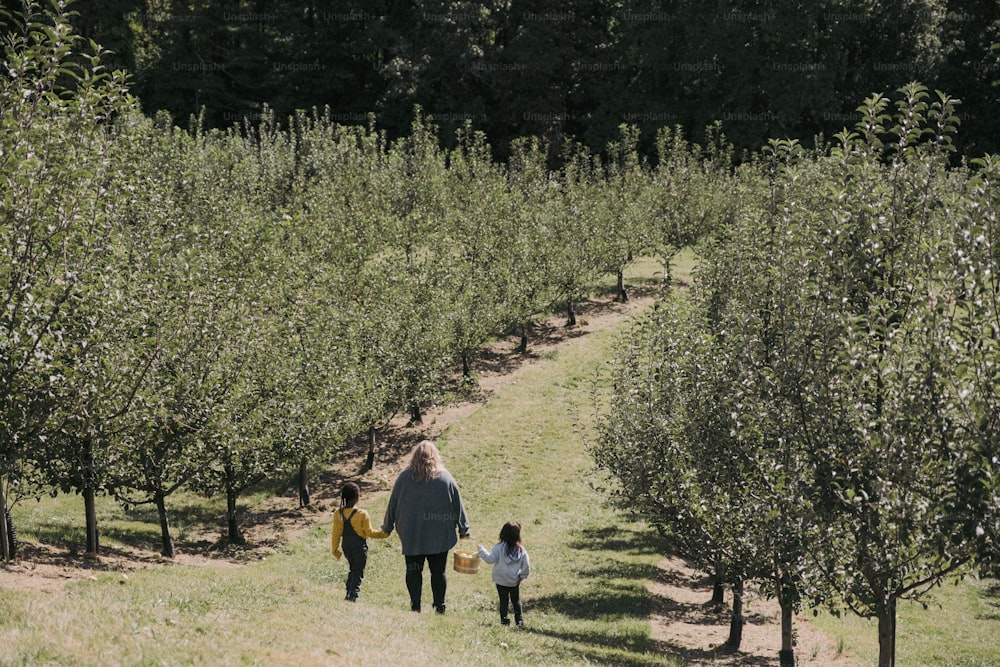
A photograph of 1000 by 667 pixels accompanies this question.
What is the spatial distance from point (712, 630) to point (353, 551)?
334 inches

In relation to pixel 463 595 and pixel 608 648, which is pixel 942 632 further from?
pixel 463 595

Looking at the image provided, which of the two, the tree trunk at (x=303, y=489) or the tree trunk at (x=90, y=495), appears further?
the tree trunk at (x=303, y=489)

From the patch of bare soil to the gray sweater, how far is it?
16.9 feet

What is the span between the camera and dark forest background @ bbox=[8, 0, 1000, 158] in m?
58.9

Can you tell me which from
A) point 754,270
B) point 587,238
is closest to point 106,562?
point 754,270

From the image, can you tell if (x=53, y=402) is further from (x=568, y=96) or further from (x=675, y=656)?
(x=568, y=96)

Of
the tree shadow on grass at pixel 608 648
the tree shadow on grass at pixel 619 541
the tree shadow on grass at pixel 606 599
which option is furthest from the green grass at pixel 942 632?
the tree shadow on grass at pixel 619 541

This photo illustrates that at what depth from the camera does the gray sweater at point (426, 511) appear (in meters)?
12.3

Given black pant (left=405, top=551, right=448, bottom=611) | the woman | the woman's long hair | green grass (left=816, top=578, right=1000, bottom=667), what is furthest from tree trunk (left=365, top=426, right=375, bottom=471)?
the woman's long hair

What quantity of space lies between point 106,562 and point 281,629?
7288 millimetres

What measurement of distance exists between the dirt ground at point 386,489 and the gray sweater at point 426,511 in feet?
13.6

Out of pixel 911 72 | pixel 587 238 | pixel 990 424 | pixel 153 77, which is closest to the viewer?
pixel 990 424

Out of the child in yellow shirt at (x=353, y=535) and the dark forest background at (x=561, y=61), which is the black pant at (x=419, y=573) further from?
the dark forest background at (x=561, y=61)

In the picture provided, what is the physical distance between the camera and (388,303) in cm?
2789
